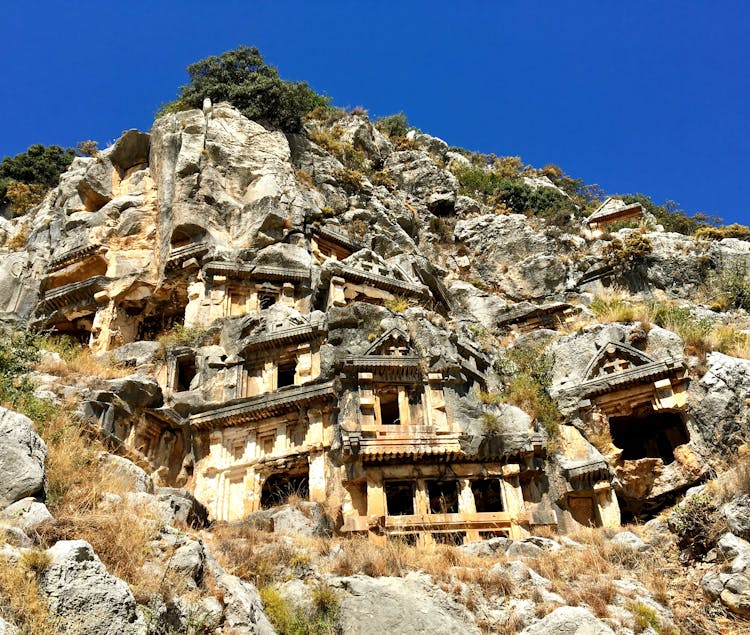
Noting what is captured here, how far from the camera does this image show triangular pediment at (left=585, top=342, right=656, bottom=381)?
80.1 ft

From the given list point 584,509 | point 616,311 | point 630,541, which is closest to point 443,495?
point 584,509

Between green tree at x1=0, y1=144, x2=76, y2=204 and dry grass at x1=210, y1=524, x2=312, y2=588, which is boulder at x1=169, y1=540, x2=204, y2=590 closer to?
dry grass at x1=210, y1=524, x2=312, y2=588

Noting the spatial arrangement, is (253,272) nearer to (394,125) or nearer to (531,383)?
(531,383)

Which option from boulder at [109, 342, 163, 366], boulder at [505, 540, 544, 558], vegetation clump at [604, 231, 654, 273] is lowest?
boulder at [505, 540, 544, 558]

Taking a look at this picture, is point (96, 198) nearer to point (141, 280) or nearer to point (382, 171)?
point (141, 280)

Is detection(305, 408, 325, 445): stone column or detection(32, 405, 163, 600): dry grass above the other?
detection(305, 408, 325, 445): stone column

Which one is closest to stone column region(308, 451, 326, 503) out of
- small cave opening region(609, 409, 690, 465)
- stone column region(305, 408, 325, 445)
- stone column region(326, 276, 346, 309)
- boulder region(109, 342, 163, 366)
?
stone column region(305, 408, 325, 445)

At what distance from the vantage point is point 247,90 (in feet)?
143

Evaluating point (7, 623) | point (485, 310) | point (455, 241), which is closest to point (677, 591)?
point (7, 623)

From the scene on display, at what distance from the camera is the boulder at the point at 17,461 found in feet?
32.5

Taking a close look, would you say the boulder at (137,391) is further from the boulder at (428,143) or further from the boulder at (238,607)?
the boulder at (428,143)

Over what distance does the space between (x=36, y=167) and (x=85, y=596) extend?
53579 mm

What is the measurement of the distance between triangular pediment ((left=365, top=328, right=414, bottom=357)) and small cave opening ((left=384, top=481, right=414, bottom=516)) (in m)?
4.67

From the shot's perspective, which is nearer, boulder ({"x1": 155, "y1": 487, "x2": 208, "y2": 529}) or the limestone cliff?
boulder ({"x1": 155, "y1": 487, "x2": 208, "y2": 529})
